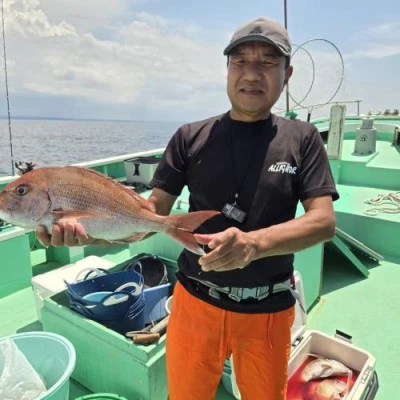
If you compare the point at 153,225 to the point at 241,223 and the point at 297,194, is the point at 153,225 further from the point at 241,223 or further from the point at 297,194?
the point at 297,194

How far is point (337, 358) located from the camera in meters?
2.45

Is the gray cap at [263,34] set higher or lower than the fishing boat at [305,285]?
higher

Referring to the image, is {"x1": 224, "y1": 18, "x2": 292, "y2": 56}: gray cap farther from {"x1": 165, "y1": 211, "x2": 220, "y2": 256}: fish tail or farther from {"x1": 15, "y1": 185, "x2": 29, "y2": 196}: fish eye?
{"x1": 15, "y1": 185, "x2": 29, "y2": 196}: fish eye

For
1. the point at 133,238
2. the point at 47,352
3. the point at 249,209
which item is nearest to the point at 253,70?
the point at 249,209

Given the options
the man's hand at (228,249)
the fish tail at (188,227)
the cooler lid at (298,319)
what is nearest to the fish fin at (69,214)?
the fish tail at (188,227)

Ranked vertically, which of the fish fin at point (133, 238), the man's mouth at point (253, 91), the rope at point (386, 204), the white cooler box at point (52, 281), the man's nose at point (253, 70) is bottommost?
the white cooler box at point (52, 281)

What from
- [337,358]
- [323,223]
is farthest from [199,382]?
[337,358]

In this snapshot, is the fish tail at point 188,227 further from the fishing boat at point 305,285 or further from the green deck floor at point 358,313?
the green deck floor at point 358,313

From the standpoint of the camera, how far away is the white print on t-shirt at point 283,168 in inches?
60.1

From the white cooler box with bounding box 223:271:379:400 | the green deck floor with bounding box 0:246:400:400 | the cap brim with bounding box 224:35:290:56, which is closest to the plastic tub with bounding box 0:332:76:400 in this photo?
the green deck floor with bounding box 0:246:400:400

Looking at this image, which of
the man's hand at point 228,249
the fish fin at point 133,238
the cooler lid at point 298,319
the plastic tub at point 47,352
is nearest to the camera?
the man's hand at point 228,249

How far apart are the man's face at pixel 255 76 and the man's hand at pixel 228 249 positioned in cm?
61

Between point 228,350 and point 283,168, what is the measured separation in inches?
31.9

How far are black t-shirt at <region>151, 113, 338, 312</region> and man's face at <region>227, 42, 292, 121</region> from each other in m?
0.10
